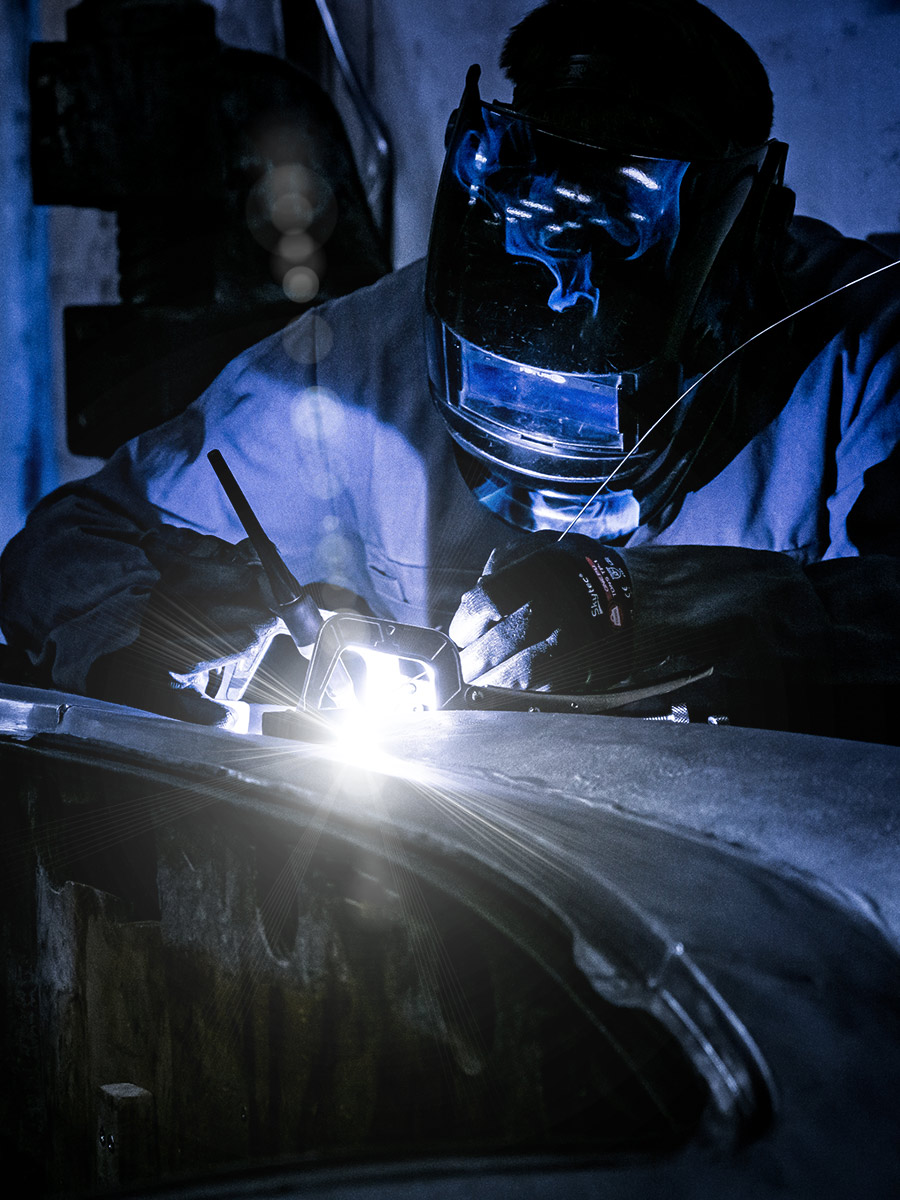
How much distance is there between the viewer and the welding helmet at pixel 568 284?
4.00 feet

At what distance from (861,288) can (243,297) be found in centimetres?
126

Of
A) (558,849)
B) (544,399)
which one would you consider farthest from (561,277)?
(558,849)

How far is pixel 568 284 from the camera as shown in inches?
50.3

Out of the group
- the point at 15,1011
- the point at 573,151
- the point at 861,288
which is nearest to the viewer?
the point at 15,1011

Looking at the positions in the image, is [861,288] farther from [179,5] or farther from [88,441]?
[88,441]

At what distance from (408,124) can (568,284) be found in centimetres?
86

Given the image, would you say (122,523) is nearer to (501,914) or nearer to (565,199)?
(565,199)

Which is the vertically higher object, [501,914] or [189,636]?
[189,636]

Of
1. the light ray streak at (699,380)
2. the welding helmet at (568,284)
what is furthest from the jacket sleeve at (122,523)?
the light ray streak at (699,380)

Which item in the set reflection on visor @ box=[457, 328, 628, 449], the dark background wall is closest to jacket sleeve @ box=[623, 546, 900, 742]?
reflection on visor @ box=[457, 328, 628, 449]

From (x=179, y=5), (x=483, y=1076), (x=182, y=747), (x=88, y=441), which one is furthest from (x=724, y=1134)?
(x=179, y=5)

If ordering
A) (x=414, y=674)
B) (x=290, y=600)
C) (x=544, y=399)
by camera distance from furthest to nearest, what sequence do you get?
(x=544, y=399) < (x=290, y=600) < (x=414, y=674)

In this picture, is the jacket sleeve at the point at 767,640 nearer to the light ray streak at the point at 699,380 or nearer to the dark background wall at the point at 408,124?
the light ray streak at the point at 699,380

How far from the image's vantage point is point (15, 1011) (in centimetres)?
79
